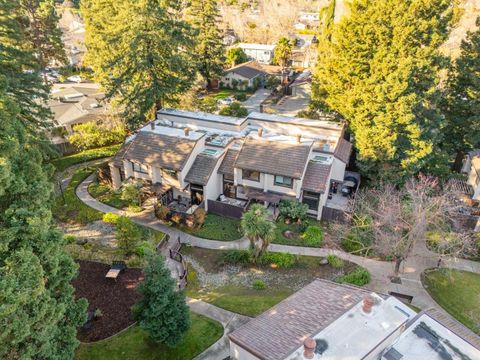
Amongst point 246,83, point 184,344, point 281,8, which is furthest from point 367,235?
point 281,8

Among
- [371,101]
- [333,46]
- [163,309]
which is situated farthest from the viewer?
[333,46]

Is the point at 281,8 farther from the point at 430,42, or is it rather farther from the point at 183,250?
the point at 183,250

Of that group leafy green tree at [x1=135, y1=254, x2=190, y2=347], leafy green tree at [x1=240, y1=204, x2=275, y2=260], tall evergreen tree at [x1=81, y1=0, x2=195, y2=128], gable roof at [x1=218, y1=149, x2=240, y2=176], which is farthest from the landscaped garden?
tall evergreen tree at [x1=81, y1=0, x2=195, y2=128]

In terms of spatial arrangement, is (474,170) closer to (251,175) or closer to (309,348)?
(251,175)

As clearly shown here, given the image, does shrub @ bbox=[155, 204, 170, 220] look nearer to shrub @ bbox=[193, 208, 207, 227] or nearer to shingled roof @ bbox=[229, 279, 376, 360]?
shrub @ bbox=[193, 208, 207, 227]

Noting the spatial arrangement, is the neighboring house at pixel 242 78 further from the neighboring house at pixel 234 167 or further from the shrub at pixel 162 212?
the shrub at pixel 162 212
